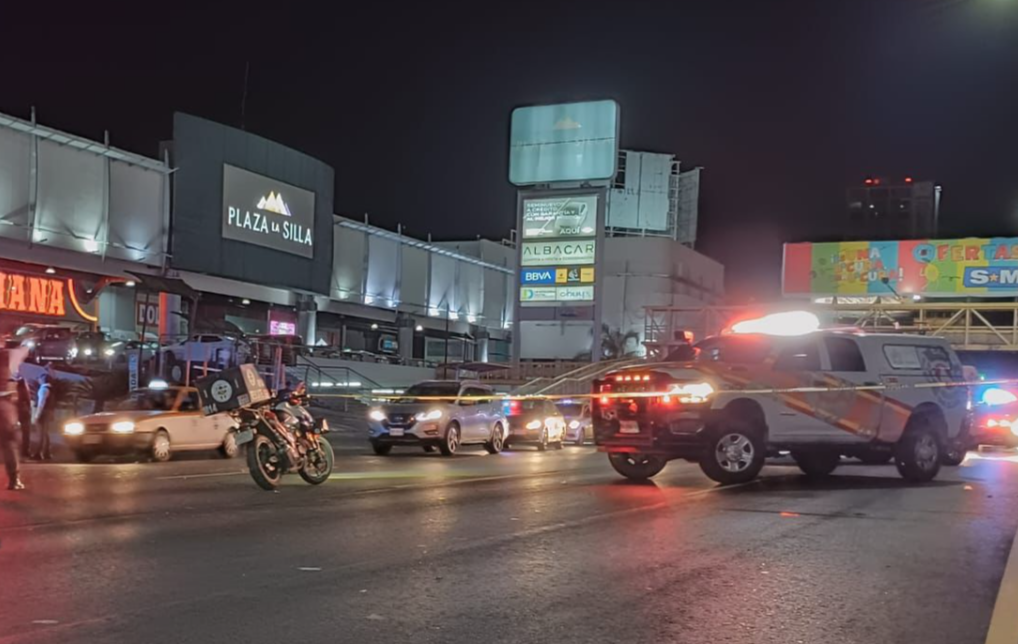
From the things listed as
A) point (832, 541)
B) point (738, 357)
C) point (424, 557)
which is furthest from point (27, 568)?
point (738, 357)

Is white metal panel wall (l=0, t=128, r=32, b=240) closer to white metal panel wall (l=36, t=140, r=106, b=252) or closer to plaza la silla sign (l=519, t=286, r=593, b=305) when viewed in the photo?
white metal panel wall (l=36, t=140, r=106, b=252)

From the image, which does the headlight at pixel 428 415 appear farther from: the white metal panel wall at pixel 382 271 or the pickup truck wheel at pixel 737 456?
the white metal panel wall at pixel 382 271

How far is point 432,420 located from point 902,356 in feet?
29.3

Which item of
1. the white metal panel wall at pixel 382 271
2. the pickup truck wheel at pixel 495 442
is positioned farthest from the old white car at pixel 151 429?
the white metal panel wall at pixel 382 271

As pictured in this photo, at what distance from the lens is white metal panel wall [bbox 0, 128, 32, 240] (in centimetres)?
3166

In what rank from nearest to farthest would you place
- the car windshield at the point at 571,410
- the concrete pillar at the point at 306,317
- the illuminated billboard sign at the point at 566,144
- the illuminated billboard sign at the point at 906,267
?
the car windshield at the point at 571,410, the illuminated billboard sign at the point at 906,267, the concrete pillar at the point at 306,317, the illuminated billboard sign at the point at 566,144

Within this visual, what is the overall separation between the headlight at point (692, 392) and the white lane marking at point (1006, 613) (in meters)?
5.06

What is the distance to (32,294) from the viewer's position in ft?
97.3

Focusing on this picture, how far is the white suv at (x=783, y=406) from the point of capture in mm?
12438

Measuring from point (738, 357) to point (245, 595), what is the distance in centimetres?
872

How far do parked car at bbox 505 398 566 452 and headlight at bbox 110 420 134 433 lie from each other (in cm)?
874

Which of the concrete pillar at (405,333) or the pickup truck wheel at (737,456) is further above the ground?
the concrete pillar at (405,333)

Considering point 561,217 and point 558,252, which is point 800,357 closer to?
point 558,252

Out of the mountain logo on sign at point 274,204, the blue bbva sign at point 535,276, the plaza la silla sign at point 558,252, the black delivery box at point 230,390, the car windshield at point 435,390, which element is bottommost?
the car windshield at point 435,390
